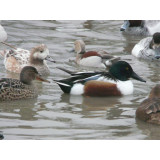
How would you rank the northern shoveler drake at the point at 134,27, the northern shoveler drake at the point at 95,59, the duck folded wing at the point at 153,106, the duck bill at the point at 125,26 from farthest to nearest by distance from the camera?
the northern shoveler drake at the point at 134,27
the duck bill at the point at 125,26
the northern shoveler drake at the point at 95,59
the duck folded wing at the point at 153,106

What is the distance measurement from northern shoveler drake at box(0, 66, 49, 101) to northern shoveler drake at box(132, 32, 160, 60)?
12.9 ft

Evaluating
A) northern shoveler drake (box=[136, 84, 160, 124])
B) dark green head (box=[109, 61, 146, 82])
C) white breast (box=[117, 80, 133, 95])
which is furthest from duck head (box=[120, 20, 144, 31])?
northern shoveler drake (box=[136, 84, 160, 124])

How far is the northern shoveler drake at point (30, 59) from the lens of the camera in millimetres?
11816

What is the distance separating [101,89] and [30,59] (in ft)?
7.77

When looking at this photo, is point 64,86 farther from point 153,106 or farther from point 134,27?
point 134,27

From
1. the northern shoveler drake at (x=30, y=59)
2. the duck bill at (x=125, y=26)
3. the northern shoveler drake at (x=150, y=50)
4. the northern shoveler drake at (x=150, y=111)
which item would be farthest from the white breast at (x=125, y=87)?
the duck bill at (x=125, y=26)

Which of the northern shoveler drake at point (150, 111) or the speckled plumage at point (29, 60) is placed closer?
the northern shoveler drake at point (150, 111)

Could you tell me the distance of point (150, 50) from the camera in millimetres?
13648

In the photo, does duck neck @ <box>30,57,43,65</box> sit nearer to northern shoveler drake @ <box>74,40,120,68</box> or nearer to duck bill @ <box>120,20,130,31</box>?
northern shoveler drake @ <box>74,40,120,68</box>

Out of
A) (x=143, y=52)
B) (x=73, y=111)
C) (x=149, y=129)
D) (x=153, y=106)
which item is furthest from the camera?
(x=143, y=52)

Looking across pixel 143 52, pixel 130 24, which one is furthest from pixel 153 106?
pixel 130 24

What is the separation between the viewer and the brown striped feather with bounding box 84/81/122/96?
33.1 feet

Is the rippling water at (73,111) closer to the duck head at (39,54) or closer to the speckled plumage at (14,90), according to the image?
the speckled plumage at (14,90)

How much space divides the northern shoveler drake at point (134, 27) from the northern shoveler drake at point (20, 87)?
584cm
